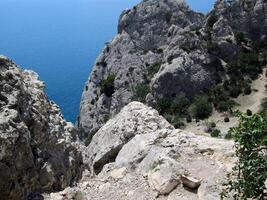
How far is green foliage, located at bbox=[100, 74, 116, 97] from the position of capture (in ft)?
258

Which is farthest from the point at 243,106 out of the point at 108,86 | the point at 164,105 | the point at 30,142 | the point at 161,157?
the point at 30,142

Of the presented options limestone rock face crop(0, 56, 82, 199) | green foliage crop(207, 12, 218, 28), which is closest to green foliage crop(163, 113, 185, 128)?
green foliage crop(207, 12, 218, 28)

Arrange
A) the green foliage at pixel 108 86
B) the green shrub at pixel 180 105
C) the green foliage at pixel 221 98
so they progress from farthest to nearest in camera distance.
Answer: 1. the green foliage at pixel 108 86
2. the green shrub at pixel 180 105
3. the green foliage at pixel 221 98

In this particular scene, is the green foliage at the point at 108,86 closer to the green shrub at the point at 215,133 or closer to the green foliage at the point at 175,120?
the green foliage at the point at 175,120

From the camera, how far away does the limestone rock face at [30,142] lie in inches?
535

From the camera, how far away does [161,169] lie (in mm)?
15445

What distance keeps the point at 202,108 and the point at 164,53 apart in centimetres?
1727

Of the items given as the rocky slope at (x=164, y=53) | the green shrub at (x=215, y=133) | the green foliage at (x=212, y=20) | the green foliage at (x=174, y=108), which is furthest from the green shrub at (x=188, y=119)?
the green foliage at (x=212, y=20)

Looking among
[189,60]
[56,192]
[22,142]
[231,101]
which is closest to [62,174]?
[56,192]

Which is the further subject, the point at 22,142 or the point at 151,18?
the point at 151,18

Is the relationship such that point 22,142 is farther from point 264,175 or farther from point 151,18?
point 151,18

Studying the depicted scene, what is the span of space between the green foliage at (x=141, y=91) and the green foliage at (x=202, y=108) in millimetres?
9658

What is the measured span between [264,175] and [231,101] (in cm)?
5446

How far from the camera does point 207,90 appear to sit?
67750 mm
